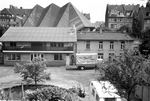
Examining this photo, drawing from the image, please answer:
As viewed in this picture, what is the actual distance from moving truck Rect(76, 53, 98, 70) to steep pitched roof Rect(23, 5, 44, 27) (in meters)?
33.5

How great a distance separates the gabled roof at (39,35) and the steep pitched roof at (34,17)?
21.8 m

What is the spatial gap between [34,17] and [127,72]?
53426 mm

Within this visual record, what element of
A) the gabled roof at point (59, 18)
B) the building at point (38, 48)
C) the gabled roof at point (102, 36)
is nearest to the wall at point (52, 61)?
the building at point (38, 48)

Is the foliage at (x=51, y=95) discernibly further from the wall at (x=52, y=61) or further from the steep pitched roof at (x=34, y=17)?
the steep pitched roof at (x=34, y=17)

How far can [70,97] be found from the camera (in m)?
7.89

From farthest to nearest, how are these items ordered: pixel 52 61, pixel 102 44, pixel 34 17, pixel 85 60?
pixel 34 17, pixel 102 44, pixel 52 61, pixel 85 60

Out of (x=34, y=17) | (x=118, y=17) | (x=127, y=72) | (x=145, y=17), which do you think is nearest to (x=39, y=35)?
(x=127, y=72)

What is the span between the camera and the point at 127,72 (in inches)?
348

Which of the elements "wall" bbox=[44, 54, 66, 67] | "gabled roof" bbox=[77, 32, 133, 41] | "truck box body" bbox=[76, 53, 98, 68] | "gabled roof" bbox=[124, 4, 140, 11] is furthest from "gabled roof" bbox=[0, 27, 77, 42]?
"gabled roof" bbox=[124, 4, 140, 11]

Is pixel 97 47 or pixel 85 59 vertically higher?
pixel 97 47

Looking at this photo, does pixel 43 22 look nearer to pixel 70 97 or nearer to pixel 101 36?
pixel 101 36

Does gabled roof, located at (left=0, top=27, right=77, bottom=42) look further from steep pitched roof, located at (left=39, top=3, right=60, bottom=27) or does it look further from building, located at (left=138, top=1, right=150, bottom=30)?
building, located at (left=138, top=1, right=150, bottom=30)

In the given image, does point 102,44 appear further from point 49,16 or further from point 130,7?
point 130,7

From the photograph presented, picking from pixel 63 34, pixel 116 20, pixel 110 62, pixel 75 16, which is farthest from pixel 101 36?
pixel 116 20
